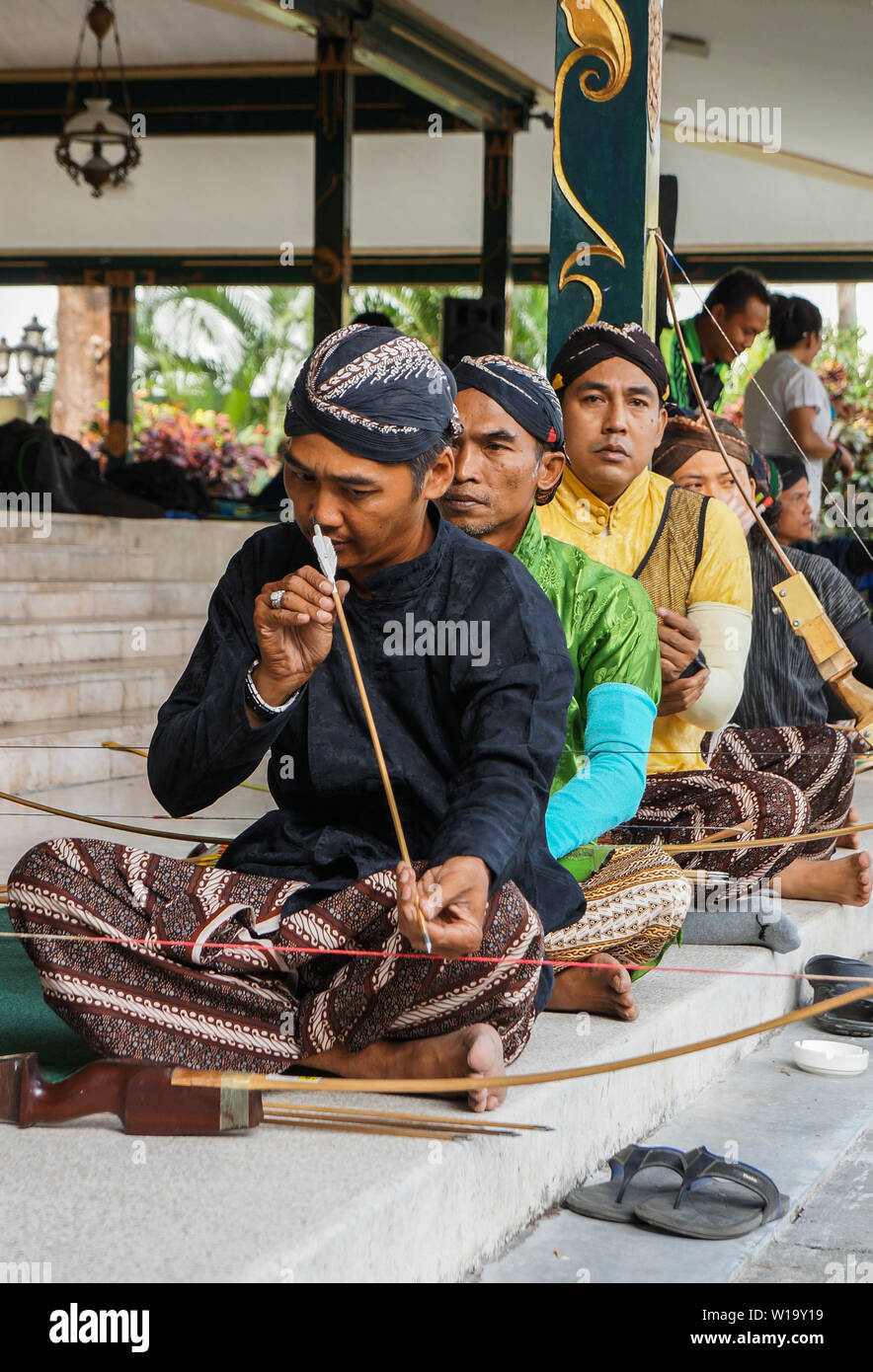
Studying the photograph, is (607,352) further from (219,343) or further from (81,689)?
(219,343)

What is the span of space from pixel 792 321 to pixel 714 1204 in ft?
15.8

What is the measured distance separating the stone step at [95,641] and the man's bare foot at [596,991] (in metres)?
3.95

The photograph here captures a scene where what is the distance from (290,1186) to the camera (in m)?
1.54

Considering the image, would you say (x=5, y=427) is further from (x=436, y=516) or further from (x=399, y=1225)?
(x=399, y=1225)

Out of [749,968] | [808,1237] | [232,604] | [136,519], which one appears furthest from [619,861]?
[136,519]

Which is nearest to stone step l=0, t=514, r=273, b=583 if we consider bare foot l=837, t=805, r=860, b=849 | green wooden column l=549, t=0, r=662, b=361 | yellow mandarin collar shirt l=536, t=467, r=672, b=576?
green wooden column l=549, t=0, r=662, b=361

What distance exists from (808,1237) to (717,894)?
3.51 feet

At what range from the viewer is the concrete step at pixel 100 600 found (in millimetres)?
6168

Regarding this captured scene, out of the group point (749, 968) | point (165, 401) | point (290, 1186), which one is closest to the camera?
point (290, 1186)

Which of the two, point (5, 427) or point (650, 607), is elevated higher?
point (5, 427)

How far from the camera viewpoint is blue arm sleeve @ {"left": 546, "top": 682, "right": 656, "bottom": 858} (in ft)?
7.50

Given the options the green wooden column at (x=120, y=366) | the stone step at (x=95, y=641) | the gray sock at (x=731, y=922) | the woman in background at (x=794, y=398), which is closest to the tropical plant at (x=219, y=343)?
the green wooden column at (x=120, y=366)

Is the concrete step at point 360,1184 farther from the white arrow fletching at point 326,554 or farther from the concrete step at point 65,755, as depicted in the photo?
the concrete step at point 65,755

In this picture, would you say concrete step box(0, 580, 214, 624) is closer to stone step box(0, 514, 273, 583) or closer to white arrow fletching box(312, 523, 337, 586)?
stone step box(0, 514, 273, 583)
